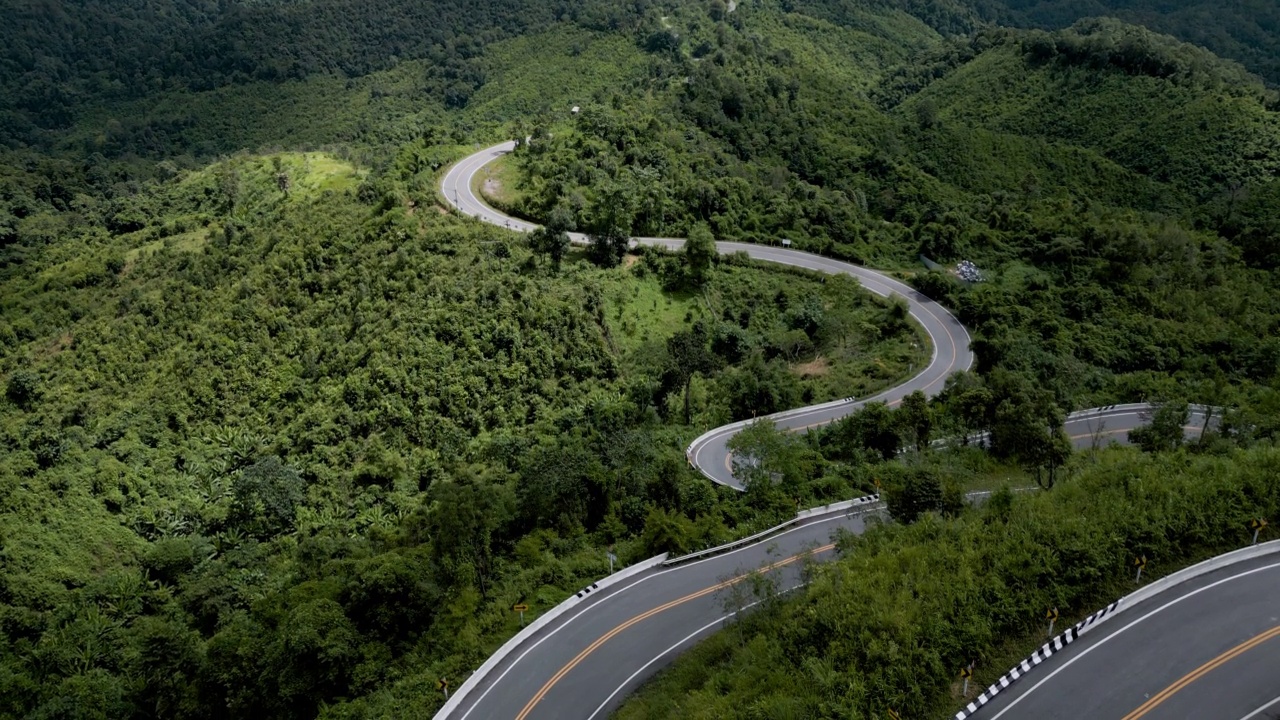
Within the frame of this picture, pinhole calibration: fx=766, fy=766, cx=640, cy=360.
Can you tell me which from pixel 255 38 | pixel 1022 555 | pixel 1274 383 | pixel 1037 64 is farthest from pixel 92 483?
pixel 255 38

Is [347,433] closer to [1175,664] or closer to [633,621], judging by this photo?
[633,621]

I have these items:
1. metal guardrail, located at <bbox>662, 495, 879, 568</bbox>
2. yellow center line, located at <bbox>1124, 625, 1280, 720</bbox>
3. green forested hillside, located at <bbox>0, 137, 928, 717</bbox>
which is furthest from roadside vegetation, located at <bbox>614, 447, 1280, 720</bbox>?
green forested hillside, located at <bbox>0, 137, 928, 717</bbox>

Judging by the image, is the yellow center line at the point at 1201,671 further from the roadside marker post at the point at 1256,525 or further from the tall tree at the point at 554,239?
the tall tree at the point at 554,239

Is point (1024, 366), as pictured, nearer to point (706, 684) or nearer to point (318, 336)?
point (706, 684)

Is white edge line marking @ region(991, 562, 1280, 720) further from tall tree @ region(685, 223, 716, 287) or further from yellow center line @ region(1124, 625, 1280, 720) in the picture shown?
tall tree @ region(685, 223, 716, 287)

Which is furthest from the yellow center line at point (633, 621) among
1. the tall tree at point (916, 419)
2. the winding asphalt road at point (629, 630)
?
the tall tree at point (916, 419)

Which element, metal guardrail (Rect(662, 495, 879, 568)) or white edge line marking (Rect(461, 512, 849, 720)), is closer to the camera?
white edge line marking (Rect(461, 512, 849, 720))
